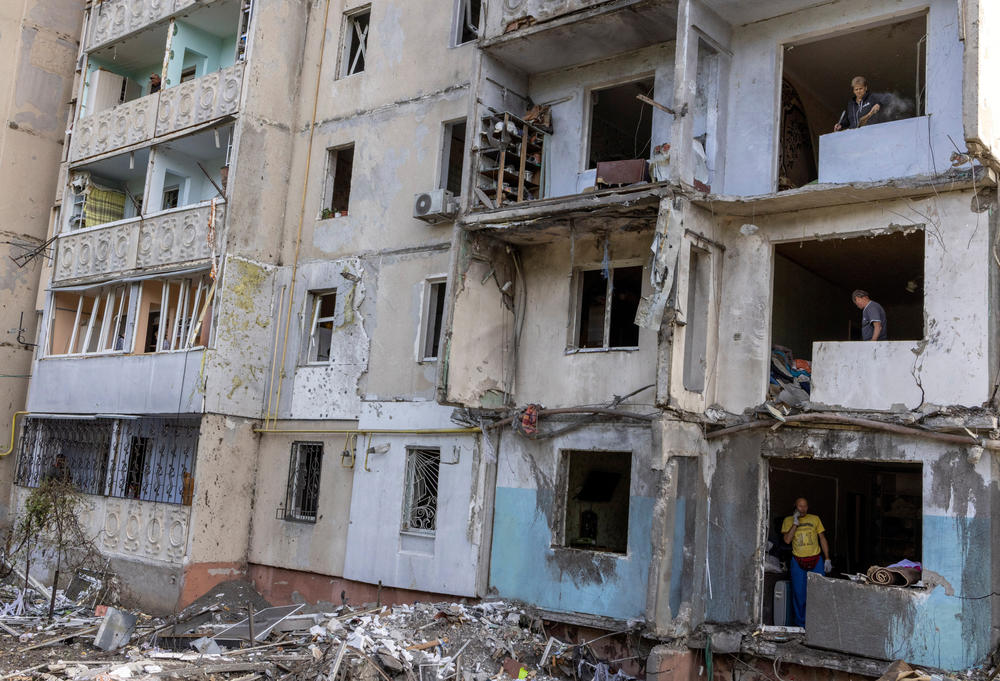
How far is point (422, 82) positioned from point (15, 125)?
41.3 ft

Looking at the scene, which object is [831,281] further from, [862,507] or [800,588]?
[800,588]

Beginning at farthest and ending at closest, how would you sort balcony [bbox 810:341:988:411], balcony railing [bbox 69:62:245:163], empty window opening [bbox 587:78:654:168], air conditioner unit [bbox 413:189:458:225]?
balcony railing [bbox 69:62:245:163], empty window opening [bbox 587:78:654:168], air conditioner unit [bbox 413:189:458:225], balcony [bbox 810:341:988:411]

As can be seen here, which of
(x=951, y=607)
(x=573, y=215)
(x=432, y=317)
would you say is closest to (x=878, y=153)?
(x=573, y=215)

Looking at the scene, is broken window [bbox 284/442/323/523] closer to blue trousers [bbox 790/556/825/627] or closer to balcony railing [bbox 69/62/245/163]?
balcony railing [bbox 69/62/245/163]

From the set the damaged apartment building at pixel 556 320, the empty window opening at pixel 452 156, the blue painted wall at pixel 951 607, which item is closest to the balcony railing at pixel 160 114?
the damaged apartment building at pixel 556 320

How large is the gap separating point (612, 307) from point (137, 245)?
34.5 ft

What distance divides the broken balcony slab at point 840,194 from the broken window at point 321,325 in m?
7.76

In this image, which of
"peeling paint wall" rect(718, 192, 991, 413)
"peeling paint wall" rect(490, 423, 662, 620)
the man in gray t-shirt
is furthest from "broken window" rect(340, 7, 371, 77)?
the man in gray t-shirt

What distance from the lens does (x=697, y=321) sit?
12766 mm

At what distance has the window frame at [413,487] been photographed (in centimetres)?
1527

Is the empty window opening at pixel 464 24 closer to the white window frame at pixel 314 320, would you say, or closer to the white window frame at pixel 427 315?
the white window frame at pixel 427 315

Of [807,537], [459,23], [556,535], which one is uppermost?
[459,23]

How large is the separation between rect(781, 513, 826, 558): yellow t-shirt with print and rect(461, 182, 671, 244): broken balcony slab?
178 inches

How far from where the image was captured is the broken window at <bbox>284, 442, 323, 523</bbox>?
17016 millimetres
